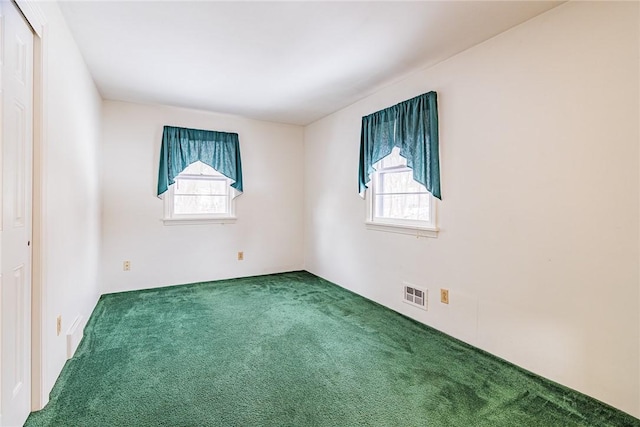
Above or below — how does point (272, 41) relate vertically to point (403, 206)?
above

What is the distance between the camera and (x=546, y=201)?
2.05 metres

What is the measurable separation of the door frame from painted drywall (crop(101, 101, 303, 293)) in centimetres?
229

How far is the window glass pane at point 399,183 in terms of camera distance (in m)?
3.12

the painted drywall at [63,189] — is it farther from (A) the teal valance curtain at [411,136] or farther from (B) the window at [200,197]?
(A) the teal valance curtain at [411,136]

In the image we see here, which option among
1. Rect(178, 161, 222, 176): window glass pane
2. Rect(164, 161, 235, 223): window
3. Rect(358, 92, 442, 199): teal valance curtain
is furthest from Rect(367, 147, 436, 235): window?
Rect(178, 161, 222, 176): window glass pane

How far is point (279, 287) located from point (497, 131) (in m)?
2.98

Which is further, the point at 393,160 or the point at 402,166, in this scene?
the point at 393,160

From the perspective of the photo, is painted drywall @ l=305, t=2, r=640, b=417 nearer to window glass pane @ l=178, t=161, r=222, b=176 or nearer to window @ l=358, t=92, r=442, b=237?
window @ l=358, t=92, r=442, b=237

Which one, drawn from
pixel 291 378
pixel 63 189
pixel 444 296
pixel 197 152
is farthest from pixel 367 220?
pixel 63 189

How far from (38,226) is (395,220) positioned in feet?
9.17

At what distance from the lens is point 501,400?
5.97 feet

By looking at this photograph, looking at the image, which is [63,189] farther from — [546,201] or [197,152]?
[546,201]

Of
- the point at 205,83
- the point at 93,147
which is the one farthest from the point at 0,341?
the point at 205,83

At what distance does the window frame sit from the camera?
2.85 metres
